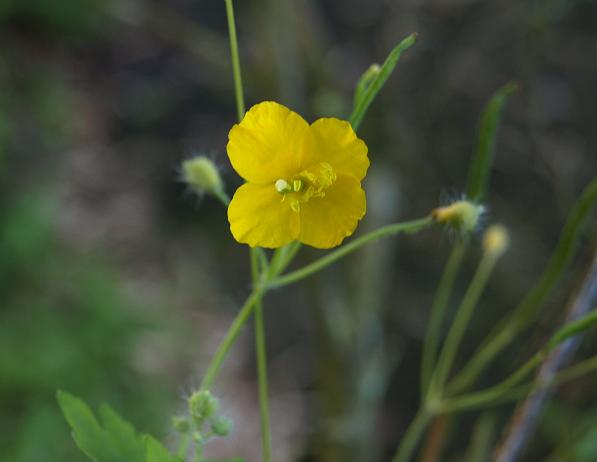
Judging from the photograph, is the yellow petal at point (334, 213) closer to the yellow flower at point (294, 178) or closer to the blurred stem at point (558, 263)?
the yellow flower at point (294, 178)

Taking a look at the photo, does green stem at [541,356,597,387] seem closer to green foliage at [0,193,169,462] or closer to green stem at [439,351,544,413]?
green stem at [439,351,544,413]

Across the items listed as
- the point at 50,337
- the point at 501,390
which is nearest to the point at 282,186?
the point at 501,390

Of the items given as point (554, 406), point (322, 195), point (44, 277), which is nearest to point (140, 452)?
point (322, 195)

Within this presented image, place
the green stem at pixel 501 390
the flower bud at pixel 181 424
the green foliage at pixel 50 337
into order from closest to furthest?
the flower bud at pixel 181 424 → the green stem at pixel 501 390 → the green foliage at pixel 50 337

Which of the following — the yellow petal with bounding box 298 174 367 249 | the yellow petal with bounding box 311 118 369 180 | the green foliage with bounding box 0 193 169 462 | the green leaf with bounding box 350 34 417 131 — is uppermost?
the green foliage with bounding box 0 193 169 462

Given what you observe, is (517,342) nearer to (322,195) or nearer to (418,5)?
(418,5)

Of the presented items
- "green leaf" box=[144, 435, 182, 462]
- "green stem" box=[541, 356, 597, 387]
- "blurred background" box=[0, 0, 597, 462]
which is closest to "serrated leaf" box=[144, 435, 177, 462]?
"green leaf" box=[144, 435, 182, 462]

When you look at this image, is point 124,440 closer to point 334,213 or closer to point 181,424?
point 181,424

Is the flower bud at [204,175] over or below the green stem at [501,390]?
over

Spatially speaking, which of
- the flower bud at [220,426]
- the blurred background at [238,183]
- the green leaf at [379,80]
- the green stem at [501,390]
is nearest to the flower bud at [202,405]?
the flower bud at [220,426]
